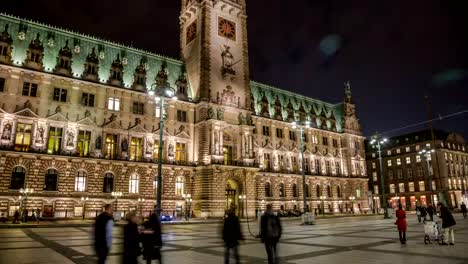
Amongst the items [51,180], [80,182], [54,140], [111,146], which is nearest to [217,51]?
[111,146]

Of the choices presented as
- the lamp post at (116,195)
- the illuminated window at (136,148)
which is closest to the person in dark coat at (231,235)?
the lamp post at (116,195)

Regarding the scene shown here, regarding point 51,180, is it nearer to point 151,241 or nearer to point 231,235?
point 151,241

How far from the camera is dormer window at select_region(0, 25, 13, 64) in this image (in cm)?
4276

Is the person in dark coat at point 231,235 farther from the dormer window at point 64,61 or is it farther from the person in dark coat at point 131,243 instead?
the dormer window at point 64,61

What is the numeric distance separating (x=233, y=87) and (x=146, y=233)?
5048cm

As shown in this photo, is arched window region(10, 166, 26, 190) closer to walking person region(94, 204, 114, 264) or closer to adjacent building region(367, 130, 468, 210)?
walking person region(94, 204, 114, 264)

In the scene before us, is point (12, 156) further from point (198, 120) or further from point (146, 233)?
point (146, 233)

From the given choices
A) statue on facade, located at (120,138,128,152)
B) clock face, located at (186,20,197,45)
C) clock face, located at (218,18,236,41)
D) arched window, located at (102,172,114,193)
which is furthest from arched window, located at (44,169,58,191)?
clock face, located at (218,18,236,41)

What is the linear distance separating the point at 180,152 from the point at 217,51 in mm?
17956

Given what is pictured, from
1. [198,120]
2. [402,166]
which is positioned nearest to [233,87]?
[198,120]

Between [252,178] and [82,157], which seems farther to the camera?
[252,178]

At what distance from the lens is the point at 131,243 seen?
9422 millimetres

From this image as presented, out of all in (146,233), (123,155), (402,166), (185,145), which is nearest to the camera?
(146,233)

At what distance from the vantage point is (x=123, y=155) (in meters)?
49.0
